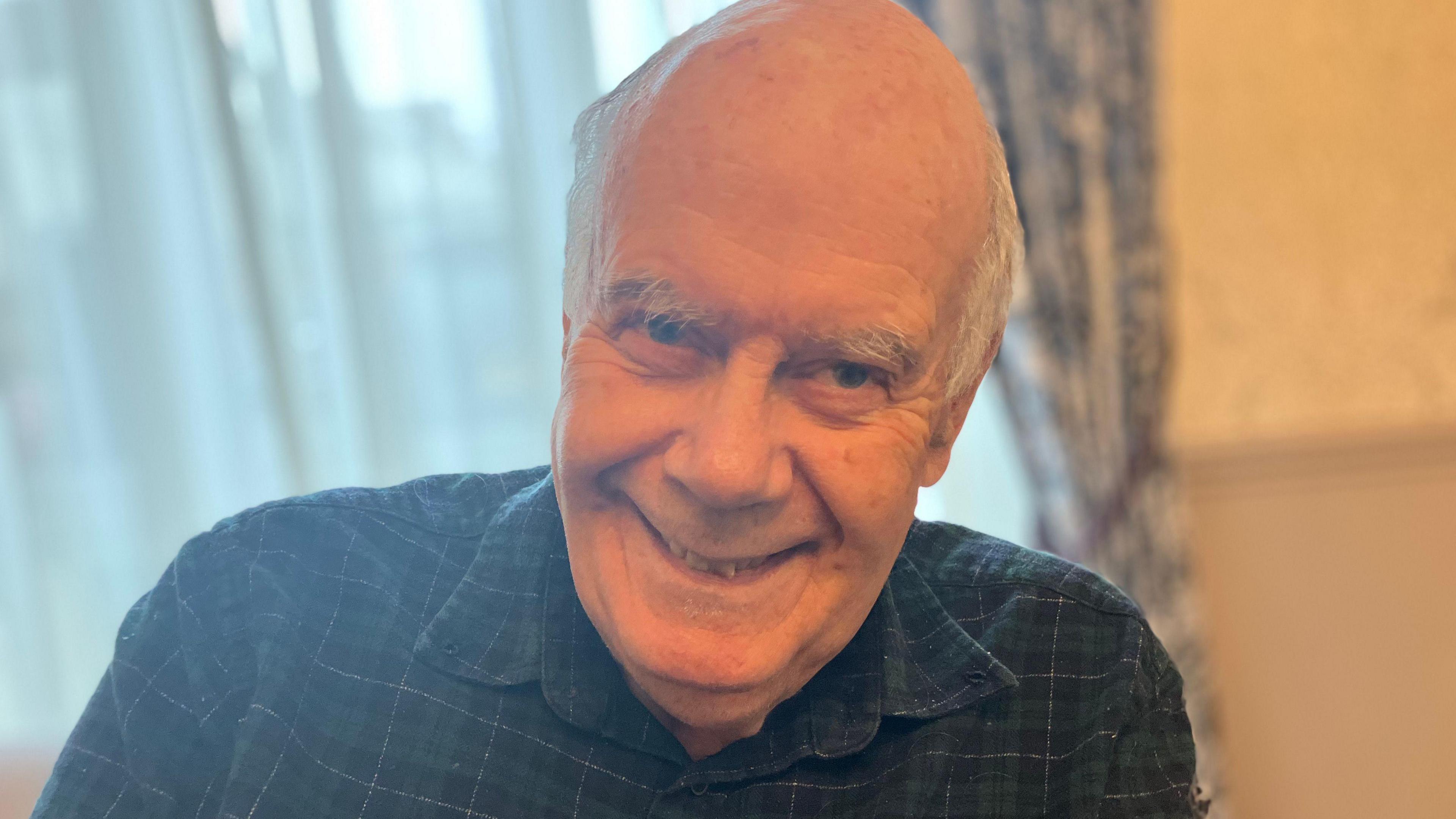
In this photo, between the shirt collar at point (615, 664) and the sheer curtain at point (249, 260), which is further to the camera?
the sheer curtain at point (249, 260)

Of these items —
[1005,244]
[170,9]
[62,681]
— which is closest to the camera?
[1005,244]

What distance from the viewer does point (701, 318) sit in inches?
27.2

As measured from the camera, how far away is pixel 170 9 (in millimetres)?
1766

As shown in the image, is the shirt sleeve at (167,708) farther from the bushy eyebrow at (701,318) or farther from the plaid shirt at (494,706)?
the bushy eyebrow at (701,318)

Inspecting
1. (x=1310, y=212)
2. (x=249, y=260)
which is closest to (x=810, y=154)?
(x=249, y=260)

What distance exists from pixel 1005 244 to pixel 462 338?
1349mm

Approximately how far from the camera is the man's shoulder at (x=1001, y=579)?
0.94 m

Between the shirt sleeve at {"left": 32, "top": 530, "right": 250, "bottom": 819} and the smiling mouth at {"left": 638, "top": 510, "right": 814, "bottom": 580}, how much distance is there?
1.14 ft

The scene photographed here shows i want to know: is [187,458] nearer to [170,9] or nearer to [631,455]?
[170,9]

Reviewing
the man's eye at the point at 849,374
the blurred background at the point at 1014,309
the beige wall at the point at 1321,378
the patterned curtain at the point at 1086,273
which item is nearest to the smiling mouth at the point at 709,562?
the man's eye at the point at 849,374

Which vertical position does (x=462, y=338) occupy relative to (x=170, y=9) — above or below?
below

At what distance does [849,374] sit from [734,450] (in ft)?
0.36

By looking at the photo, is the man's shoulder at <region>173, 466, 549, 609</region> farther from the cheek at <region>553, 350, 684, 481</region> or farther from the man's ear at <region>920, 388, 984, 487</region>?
the man's ear at <region>920, 388, 984, 487</region>

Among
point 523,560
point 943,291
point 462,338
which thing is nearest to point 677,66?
point 943,291
